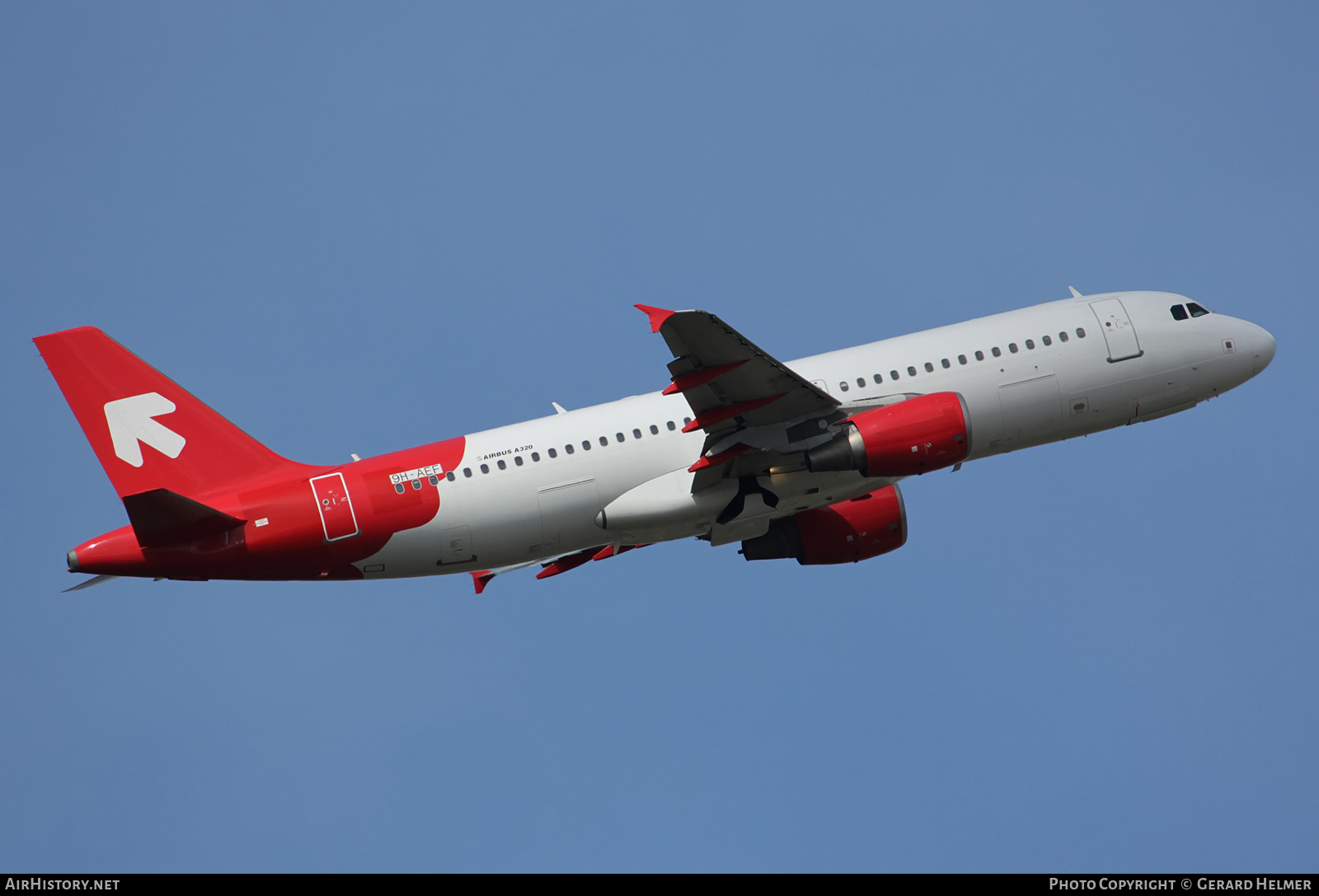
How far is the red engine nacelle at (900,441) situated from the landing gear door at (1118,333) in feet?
19.4

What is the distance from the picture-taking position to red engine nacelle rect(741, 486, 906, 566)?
3984cm

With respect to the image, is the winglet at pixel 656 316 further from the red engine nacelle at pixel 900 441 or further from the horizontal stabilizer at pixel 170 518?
the horizontal stabilizer at pixel 170 518

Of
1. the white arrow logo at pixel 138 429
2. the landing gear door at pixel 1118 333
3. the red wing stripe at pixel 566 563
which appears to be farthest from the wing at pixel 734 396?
the white arrow logo at pixel 138 429

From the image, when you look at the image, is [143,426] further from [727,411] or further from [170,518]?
[727,411]

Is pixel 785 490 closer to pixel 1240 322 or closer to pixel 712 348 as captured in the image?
pixel 712 348

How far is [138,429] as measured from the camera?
34.8 meters

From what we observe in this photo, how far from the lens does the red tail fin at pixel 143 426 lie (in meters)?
34.5

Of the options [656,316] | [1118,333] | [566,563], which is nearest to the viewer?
[656,316]

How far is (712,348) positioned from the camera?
3319 cm

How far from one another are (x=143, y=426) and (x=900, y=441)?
1972 centimetres

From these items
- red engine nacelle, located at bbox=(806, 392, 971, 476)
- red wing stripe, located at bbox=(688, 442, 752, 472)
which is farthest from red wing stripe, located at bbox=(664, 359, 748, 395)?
red engine nacelle, located at bbox=(806, 392, 971, 476)

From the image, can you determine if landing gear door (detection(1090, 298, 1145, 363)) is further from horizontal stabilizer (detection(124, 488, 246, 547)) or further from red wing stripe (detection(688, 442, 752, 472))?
horizontal stabilizer (detection(124, 488, 246, 547))

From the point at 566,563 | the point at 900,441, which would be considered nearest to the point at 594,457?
the point at 566,563

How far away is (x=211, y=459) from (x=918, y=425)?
1861cm
